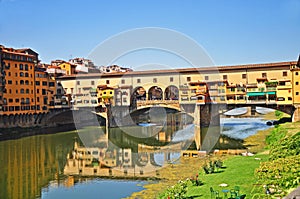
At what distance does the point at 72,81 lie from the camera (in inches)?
1922

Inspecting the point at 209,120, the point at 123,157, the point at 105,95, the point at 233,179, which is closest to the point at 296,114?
the point at 209,120

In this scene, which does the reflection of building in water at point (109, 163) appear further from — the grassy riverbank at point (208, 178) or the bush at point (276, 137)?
the bush at point (276, 137)

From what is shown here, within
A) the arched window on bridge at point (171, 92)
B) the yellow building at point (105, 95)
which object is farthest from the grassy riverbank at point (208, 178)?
the arched window on bridge at point (171, 92)

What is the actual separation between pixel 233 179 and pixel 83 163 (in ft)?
39.2

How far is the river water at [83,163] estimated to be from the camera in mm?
15742

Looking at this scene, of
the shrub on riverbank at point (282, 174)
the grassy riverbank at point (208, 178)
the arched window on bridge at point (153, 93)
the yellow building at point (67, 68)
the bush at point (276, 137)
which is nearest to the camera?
the shrub on riverbank at point (282, 174)

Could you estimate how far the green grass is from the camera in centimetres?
1102

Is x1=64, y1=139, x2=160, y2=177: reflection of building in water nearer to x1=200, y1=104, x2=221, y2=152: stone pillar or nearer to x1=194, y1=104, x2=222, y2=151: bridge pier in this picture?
x1=194, y1=104, x2=222, y2=151: bridge pier

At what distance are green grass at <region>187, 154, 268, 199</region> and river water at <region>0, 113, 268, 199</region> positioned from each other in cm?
355

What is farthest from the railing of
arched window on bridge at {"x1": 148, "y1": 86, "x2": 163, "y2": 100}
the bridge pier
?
the bridge pier

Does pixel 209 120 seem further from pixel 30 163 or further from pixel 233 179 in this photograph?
pixel 233 179

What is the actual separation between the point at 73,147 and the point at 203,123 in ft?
51.2

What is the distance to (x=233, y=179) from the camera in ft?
42.3

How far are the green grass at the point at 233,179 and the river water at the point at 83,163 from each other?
355 centimetres
